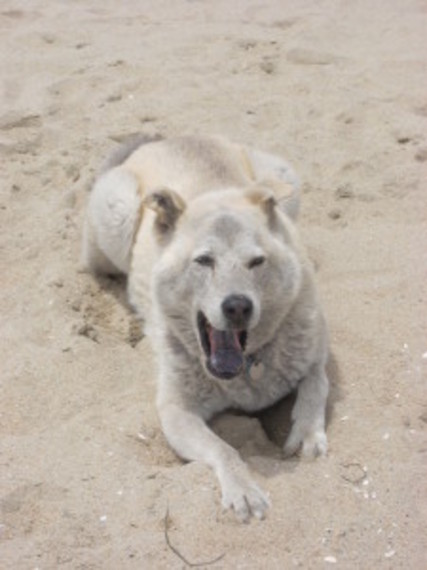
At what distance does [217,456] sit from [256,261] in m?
0.93

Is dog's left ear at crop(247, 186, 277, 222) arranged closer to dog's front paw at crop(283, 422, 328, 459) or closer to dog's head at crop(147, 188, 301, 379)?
dog's head at crop(147, 188, 301, 379)

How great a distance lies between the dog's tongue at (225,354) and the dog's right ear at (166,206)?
2.28 ft

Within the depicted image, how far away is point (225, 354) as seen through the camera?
4020 millimetres

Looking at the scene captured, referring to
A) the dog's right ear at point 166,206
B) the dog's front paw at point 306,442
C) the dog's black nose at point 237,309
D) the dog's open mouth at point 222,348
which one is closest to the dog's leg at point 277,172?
the dog's right ear at point 166,206

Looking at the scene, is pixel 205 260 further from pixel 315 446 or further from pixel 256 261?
pixel 315 446

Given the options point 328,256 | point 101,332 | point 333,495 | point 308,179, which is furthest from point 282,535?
point 308,179

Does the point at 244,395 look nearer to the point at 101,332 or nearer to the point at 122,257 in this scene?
the point at 101,332

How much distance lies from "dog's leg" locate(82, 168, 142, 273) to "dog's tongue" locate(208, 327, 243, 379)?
1.51 metres

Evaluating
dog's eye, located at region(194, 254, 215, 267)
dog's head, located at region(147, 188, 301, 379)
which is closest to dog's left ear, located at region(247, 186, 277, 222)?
dog's head, located at region(147, 188, 301, 379)

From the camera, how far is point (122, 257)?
5457mm

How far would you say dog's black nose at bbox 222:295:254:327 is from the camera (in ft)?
12.4

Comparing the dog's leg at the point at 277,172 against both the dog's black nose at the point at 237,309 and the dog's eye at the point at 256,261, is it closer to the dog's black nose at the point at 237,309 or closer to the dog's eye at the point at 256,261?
the dog's eye at the point at 256,261

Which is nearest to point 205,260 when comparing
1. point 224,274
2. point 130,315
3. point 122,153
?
point 224,274

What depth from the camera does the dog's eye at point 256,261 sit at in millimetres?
3984
